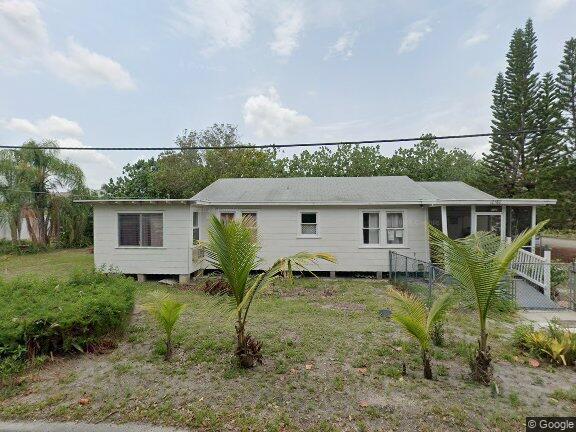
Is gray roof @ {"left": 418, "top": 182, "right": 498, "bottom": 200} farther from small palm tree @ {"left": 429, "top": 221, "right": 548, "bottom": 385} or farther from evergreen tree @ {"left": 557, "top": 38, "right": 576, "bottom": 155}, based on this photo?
evergreen tree @ {"left": 557, "top": 38, "right": 576, "bottom": 155}

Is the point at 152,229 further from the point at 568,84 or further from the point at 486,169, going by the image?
the point at 568,84

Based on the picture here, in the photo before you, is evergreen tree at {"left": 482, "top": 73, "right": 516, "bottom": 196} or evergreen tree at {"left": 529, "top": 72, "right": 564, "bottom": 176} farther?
evergreen tree at {"left": 482, "top": 73, "right": 516, "bottom": 196}

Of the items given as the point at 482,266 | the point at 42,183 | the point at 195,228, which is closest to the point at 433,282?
the point at 482,266

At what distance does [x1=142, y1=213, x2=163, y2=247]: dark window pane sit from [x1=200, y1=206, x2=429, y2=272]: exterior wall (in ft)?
5.22

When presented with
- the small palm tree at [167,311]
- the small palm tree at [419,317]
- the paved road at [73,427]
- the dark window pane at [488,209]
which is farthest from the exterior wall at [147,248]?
the dark window pane at [488,209]

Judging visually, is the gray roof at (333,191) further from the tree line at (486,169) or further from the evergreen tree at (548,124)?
the evergreen tree at (548,124)

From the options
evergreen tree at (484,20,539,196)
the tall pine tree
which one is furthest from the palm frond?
evergreen tree at (484,20,539,196)

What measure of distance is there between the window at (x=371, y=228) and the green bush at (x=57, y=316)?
8.00 metres

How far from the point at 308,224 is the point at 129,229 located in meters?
6.24

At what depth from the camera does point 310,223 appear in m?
11.5

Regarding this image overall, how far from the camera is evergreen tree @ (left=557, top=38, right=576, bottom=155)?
67.1 ft

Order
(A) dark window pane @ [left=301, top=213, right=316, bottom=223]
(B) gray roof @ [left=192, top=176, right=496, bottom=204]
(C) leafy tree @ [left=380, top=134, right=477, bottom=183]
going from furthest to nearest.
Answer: (C) leafy tree @ [left=380, top=134, right=477, bottom=183] < (A) dark window pane @ [left=301, top=213, right=316, bottom=223] < (B) gray roof @ [left=192, top=176, right=496, bottom=204]

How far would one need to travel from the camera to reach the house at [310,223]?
1034 cm

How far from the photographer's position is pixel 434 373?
164 inches
